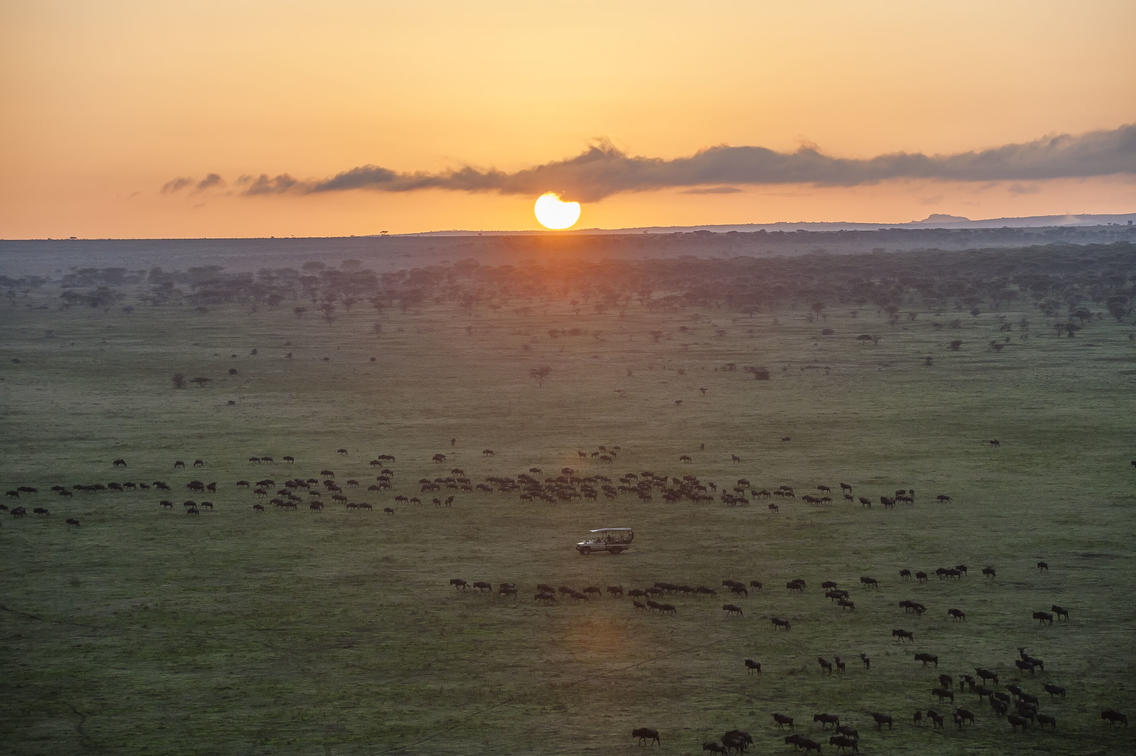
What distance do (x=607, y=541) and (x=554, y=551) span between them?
2096mm

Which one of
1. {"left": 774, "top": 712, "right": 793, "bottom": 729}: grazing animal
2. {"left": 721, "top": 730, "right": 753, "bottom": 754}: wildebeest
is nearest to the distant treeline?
{"left": 774, "top": 712, "right": 793, "bottom": 729}: grazing animal

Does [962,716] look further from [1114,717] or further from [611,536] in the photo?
[611,536]

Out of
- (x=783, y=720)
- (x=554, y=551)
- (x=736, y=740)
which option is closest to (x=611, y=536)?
(x=554, y=551)

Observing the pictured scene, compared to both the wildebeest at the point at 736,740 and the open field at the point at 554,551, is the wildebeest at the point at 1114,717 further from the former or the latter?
the wildebeest at the point at 736,740

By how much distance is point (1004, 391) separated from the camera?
83.9 metres

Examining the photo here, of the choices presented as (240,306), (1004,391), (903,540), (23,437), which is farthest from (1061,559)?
(240,306)

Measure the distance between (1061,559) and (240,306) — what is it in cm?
13254

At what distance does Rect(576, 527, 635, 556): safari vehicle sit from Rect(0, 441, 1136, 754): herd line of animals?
4373 mm

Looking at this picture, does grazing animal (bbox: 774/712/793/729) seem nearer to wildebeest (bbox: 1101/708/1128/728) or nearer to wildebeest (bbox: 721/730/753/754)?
wildebeest (bbox: 721/730/753/754)

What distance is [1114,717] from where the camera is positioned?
29125 mm

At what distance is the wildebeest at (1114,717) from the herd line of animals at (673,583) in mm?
25

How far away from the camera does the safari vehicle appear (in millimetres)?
45750

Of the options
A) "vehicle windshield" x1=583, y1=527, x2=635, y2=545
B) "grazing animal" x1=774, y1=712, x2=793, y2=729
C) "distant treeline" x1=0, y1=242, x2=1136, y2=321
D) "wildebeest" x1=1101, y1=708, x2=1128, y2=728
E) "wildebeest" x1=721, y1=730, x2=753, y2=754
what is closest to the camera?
"wildebeest" x1=721, y1=730, x2=753, y2=754

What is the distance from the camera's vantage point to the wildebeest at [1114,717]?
29078 mm
